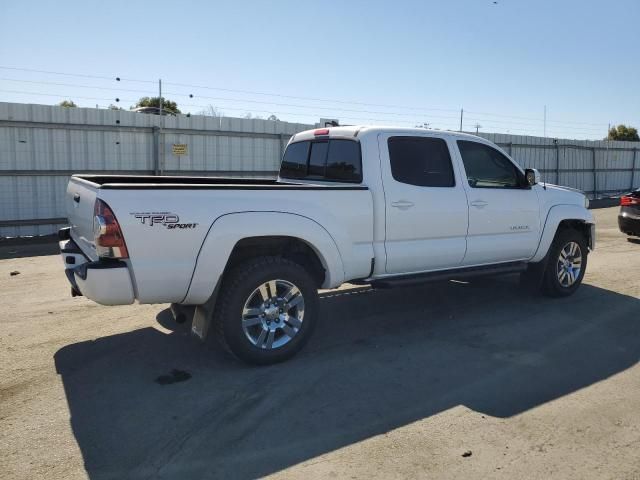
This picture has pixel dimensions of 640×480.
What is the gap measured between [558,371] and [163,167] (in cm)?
1049

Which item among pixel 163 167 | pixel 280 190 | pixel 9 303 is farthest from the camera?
pixel 163 167

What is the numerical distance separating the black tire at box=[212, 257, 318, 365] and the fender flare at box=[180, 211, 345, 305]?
0.16 m

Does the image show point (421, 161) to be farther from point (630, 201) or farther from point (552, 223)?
point (630, 201)

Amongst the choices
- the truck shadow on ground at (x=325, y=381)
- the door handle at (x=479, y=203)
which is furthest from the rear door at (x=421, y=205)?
the truck shadow on ground at (x=325, y=381)

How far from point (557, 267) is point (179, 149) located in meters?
9.14

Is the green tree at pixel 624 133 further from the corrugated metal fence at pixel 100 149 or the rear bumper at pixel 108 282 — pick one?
the rear bumper at pixel 108 282

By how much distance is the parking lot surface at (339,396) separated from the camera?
10.8 feet

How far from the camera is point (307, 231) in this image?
4.78 m

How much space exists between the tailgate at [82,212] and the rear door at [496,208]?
3.66 meters

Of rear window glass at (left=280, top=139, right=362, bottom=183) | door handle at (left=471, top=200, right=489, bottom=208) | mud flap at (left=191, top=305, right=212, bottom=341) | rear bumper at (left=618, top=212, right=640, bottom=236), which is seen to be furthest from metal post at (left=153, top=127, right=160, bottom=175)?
rear bumper at (left=618, top=212, right=640, bottom=236)

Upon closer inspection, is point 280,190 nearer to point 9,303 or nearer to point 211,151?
point 9,303

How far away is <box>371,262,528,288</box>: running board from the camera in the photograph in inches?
212

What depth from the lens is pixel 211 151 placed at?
13.9m

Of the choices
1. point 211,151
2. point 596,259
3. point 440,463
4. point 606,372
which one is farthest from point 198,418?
point 211,151
